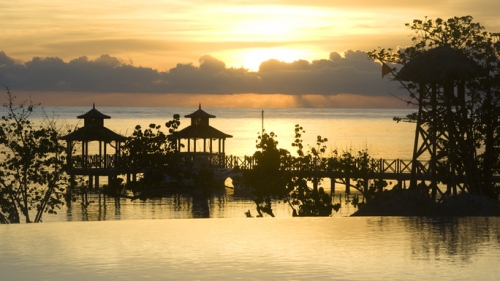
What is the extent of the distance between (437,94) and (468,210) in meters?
10.4

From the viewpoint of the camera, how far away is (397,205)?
10.1 meters

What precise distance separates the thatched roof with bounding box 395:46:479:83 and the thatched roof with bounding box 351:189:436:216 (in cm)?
770

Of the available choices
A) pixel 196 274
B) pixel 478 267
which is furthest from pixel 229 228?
pixel 478 267

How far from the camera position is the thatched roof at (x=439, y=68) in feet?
57.4

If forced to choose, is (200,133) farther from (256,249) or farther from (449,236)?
(256,249)

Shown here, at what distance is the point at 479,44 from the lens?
21.9 m

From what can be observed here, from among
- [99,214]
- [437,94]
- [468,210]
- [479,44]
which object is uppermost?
[479,44]

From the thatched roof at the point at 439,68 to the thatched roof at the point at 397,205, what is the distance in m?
7.70

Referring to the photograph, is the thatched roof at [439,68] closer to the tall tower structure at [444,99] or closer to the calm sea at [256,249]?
the tall tower structure at [444,99]

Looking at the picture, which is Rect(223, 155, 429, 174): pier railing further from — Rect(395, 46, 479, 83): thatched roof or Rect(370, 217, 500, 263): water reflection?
Rect(370, 217, 500, 263): water reflection

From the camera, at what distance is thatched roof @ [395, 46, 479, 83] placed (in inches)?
689

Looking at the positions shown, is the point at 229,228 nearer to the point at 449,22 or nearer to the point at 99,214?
the point at 449,22

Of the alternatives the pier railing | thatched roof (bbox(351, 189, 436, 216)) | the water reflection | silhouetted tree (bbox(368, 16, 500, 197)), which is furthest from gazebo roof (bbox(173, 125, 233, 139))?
the water reflection

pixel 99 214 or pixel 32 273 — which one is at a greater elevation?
pixel 32 273
